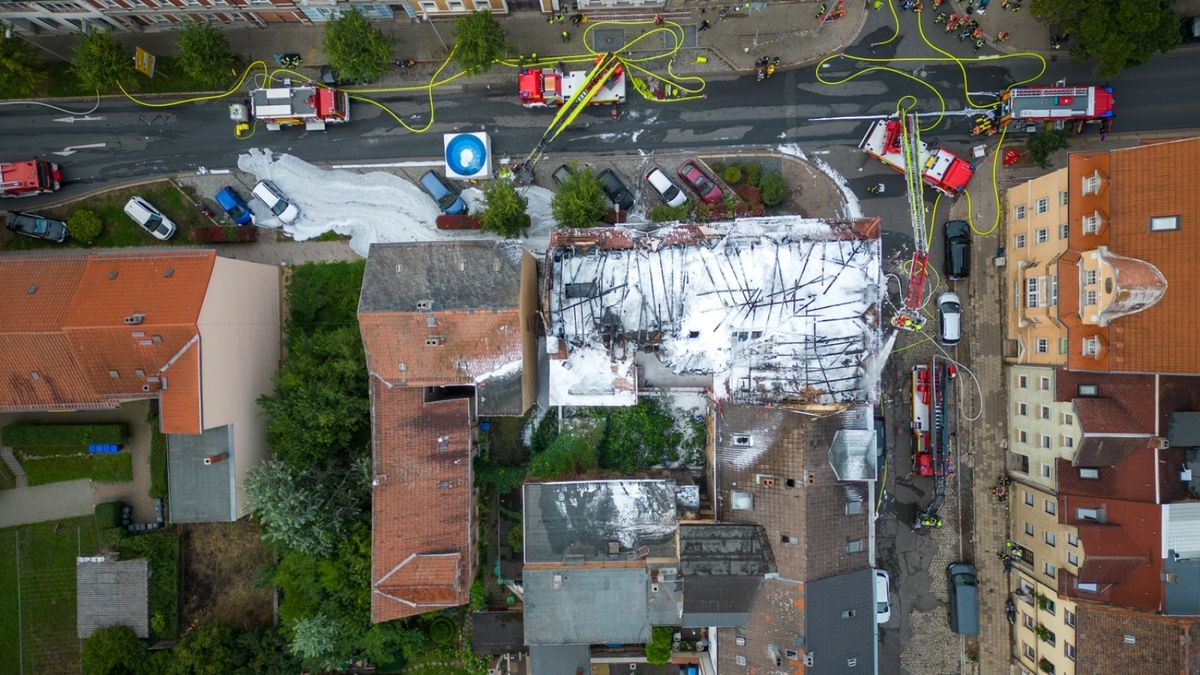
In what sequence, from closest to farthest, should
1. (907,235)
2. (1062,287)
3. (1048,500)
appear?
(1062,287) < (1048,500) < (907,235)

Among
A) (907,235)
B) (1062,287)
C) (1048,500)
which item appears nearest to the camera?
(1062,287)

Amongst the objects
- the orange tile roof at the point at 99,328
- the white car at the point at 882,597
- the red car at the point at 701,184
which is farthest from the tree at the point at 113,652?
the white car at the point at 882,597

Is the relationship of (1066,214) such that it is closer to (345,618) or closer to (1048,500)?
(1048,500)

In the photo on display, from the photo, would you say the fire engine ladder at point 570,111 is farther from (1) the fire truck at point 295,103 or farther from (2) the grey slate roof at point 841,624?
(2) the grey slate roof at point 841,624

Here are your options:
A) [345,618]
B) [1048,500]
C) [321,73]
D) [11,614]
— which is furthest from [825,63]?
[11,614]

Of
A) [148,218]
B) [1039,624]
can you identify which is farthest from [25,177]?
[1039,624]

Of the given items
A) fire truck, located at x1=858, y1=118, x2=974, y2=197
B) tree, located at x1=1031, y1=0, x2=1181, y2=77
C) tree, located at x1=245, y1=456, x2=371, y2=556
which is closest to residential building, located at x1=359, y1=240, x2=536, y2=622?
tree, located at x1=245, y1=456, x2=371, y2=556

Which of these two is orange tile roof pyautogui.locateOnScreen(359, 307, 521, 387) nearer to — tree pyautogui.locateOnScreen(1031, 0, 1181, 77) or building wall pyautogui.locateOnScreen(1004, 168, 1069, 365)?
building wall pyautogui.locateOnScreen(1004, 168, 1069, 365)
